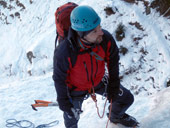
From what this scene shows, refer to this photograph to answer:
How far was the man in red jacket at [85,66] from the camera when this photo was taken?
70.8 inches

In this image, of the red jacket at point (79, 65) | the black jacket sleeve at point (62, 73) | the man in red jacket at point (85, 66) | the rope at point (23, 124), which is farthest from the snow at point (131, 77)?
the black jacket sleeve at point (62, 73)

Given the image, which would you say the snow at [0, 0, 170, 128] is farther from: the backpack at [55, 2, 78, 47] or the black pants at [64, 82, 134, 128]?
the backpack at [55, 2, 78, 47]

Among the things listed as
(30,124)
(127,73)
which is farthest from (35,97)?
(127,73)

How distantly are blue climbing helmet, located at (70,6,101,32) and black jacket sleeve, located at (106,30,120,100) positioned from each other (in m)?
0.44

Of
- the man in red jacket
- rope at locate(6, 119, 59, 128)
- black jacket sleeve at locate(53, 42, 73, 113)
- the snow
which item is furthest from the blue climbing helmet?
rope at locate(6, 119, 59, 128)

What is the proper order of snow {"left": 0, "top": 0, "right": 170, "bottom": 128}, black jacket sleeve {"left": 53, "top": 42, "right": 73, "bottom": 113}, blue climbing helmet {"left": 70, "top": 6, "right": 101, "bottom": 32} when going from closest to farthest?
blue climbing helmet {"left": 70, "top": 6, "right": 101, "bottom": 32} → black jacket sleeve {"left": 53, "top": 42, "right": 73, "bottom": 113} → snow {"left": 0, "top": 0, "right": 170, "bottom": 128}

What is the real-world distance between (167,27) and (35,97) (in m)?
5.34

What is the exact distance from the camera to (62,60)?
1.87 metres

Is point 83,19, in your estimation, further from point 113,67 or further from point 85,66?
point 113,67

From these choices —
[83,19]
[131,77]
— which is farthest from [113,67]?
[131,77]

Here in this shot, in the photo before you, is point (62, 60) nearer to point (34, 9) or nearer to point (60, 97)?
point (60, 97)

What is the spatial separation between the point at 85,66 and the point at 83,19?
1.86 ft

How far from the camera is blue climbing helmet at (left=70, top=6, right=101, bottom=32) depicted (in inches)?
68.8

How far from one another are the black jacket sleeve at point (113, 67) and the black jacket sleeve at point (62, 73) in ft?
1.96
